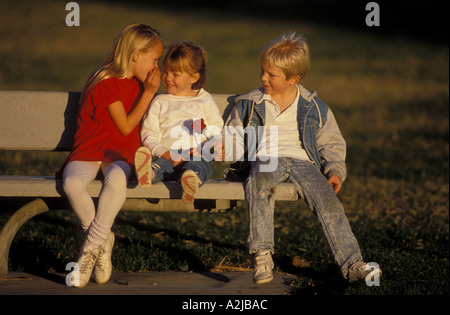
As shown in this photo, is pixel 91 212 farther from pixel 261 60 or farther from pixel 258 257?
pixel 261 60

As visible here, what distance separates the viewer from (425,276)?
4.73m

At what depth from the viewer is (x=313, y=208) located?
4.10 metres

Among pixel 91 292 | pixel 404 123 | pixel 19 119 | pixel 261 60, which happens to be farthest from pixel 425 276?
pixel 404 123

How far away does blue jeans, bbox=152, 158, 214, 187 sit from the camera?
13.4 ft

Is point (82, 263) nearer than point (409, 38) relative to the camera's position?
Yes

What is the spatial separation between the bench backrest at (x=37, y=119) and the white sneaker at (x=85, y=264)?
1042 millimetres

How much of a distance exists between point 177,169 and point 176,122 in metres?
0.32

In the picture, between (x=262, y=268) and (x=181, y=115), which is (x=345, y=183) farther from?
(x=262, y=268)

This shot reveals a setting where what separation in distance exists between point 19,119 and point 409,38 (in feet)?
76.2

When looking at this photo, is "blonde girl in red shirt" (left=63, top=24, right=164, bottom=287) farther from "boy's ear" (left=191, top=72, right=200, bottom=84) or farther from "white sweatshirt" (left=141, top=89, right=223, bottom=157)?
"boy's ear" (left=191, top=72, right=200, bottom=84)

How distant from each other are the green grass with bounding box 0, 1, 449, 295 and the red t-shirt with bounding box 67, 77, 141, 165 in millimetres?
654

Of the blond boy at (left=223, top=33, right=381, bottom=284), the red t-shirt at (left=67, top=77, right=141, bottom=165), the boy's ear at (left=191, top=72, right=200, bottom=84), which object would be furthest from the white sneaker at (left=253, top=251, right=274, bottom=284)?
the boy's ear at (left=191, top=72, right=200, bottom=84)

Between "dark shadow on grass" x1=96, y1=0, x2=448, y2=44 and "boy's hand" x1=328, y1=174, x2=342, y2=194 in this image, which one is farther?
"dark shadow on grass" x1=96, y1=0, x2=448, y2=44

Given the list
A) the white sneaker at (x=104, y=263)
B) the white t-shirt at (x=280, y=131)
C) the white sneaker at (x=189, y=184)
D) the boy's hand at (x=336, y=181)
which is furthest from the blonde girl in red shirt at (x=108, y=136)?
the boy's hand at (x=336, y=181)
